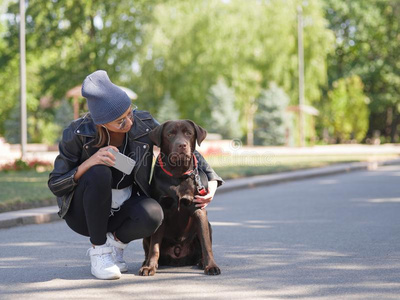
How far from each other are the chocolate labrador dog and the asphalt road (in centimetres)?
20

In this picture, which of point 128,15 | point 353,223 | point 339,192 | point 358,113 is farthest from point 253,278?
point 358,113

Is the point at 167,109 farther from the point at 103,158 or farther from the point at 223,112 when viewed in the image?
the point at 103,158

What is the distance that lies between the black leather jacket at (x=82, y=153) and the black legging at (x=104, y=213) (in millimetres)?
87

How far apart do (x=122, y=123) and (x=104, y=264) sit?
1.09m

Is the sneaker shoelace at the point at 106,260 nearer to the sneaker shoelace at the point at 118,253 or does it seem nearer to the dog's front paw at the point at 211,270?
the sneaker shoelace at the point at 118,253

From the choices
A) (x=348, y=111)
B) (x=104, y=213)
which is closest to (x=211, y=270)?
(x=104, y=213)

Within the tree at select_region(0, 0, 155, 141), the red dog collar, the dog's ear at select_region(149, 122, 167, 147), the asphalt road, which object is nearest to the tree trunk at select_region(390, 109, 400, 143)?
the tree at select_region(0, 0, 155, 141)

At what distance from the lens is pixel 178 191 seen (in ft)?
17.3

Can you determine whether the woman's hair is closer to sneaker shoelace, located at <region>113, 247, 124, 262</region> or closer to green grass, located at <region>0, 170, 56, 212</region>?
sneaker shoelace, located at <region>113, 247, 124, 262</region>

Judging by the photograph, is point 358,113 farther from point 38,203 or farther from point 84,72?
point 38,203

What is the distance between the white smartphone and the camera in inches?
201

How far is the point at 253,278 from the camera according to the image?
5.33 metres

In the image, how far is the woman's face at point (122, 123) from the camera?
5.10m

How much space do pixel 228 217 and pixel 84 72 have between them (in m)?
31.6
